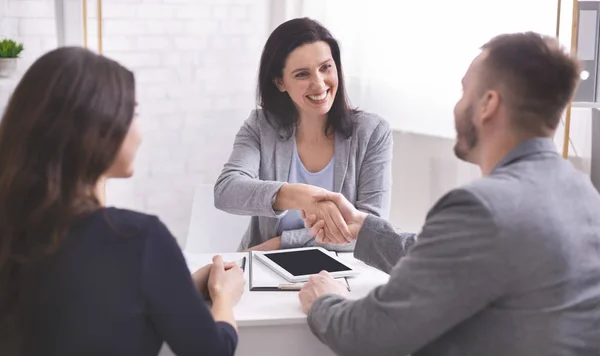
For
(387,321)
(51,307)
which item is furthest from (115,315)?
(387,321)

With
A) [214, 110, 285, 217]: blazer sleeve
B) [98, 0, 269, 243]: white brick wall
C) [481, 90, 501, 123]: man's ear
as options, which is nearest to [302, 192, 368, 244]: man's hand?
[214, 110, 285, 217]: blazer sleeve

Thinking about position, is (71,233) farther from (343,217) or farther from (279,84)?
(279,84)

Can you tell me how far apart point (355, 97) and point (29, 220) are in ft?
7.29

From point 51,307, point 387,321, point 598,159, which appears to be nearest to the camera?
point 51,307

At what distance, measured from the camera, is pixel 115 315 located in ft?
4.13

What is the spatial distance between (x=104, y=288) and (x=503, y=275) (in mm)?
671

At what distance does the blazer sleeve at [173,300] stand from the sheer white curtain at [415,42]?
1.90 metres

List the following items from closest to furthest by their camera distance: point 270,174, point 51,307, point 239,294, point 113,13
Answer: point 51,307, point 239,294, point 270,174, point 113,13

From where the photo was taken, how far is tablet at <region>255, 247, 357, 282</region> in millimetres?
1944

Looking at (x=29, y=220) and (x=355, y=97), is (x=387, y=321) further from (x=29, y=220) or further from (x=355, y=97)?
(x=355, y=97)

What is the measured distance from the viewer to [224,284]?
5.66 feet

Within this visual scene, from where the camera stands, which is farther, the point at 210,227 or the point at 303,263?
the point at 210,227

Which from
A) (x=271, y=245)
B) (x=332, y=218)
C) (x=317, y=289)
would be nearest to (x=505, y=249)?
(x=317, y=289)

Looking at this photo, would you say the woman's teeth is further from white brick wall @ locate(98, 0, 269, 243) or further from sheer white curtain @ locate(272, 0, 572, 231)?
white brick wall @ locate(98, 0, 269, 243)
